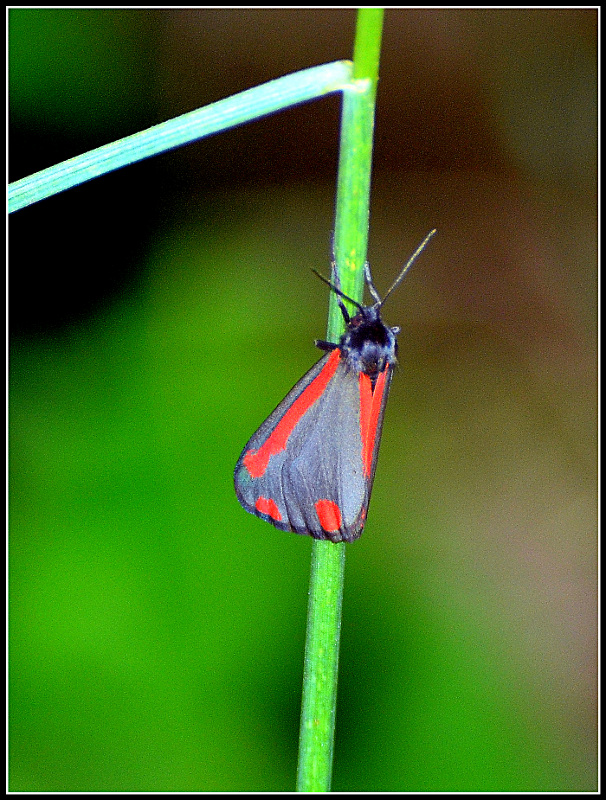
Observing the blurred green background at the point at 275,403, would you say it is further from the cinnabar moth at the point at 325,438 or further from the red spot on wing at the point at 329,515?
the red spot on wing at the point at 329,515

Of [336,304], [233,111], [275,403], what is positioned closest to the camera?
[233,111]

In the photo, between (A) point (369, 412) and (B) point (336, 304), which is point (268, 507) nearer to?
(A) point (369, 412)

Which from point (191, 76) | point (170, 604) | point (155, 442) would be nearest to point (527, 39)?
point (191, 76)

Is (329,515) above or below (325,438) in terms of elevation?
below

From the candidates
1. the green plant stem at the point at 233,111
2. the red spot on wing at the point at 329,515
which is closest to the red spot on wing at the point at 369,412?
the red spot on wing at the point at 329,515

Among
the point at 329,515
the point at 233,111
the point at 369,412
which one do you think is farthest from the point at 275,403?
the point at 233,111

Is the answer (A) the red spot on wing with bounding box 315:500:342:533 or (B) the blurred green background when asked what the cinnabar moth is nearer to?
(A) the red spot on wing with bounding box 315:500:342:533

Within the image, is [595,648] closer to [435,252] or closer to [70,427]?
[435,252]

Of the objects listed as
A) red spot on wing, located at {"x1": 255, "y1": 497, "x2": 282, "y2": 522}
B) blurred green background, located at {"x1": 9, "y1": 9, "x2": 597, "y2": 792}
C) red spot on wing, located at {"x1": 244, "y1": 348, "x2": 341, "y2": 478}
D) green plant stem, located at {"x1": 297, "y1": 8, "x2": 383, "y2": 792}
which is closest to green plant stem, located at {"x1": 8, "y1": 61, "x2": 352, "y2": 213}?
green plant stem, located at {"x1": 297, "y1": 8, "x2": 383, "y2": 792}
